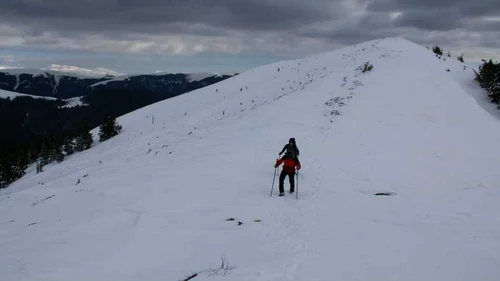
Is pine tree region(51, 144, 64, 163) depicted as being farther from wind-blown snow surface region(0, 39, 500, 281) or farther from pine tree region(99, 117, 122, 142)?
wind-blown snow surface region(0, 39, 500, 281)

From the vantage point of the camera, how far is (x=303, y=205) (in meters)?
13.0

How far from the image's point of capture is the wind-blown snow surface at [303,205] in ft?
27.5

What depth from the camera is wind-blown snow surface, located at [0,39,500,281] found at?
8.39 metres

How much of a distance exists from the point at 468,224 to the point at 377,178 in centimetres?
536

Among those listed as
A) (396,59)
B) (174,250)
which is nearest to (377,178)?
(174,250)

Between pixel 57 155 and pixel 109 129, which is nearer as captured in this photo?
pixel 109 129

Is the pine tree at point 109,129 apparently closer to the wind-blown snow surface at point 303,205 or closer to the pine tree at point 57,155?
the pine tree at point 57,155

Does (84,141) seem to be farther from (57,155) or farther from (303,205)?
(303,205)

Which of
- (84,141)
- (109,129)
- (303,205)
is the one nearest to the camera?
(303,205)

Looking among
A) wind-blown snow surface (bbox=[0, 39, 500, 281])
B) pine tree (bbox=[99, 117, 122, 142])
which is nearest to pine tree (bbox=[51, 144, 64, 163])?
pine tree (bbox=[99, 117, 122, 142])

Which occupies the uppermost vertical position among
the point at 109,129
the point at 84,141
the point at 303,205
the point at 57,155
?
the point at 109,129

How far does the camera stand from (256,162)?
18.5 metres

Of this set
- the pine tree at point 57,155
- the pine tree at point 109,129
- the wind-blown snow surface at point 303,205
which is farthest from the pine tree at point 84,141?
the wind-blown snow surface at point 303,205

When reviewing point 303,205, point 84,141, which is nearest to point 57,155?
point 84,141
